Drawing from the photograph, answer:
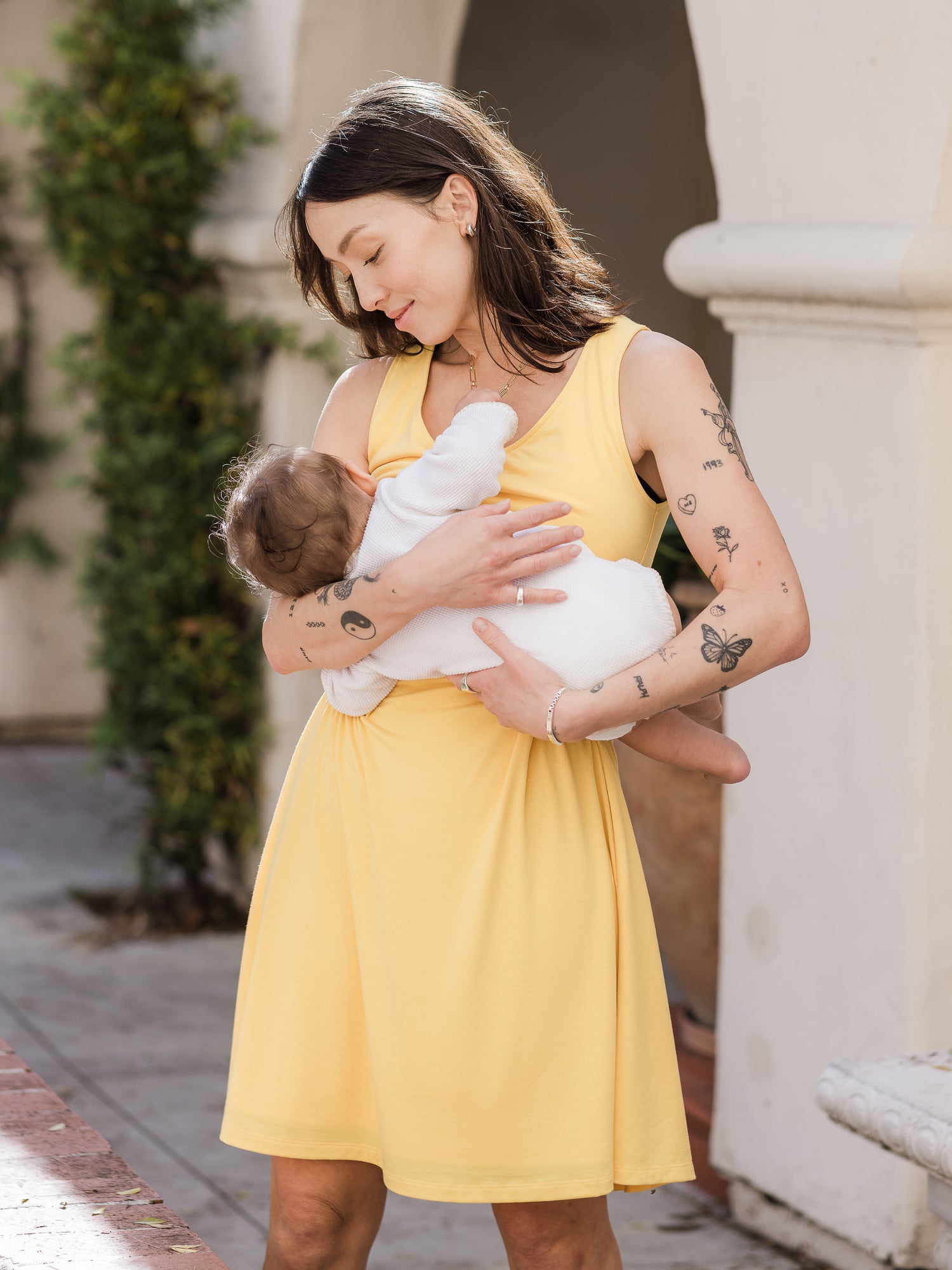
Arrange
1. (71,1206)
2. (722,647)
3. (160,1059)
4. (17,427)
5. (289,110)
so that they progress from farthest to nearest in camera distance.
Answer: (17,427) → (289,110) → (160,1059) → (71,1206) → (722,647)

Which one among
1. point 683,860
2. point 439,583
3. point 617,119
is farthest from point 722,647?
point 617,119

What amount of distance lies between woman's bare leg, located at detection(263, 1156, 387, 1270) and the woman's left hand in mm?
632

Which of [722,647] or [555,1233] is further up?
[722,647]

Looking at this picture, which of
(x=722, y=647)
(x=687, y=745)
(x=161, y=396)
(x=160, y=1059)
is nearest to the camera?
(x=722, y=647)

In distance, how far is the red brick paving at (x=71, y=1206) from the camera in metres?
2.05

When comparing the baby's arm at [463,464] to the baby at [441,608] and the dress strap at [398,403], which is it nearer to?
the baby at [441,608]

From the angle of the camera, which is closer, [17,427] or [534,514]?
[534,514]

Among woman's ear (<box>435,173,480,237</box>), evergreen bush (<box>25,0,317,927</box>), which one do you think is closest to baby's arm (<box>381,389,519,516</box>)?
woman's ear (<box>435,173,480,237</box>)

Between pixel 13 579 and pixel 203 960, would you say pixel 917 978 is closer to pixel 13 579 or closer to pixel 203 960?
pixel 203 960

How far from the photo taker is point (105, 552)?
17.9 ft

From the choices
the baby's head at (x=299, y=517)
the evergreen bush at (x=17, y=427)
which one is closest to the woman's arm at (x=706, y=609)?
the baby's head at (x=299, y=517)

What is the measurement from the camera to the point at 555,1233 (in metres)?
2.08

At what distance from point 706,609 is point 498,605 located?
0.24 m

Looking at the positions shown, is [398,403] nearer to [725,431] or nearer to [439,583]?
[439,583]
